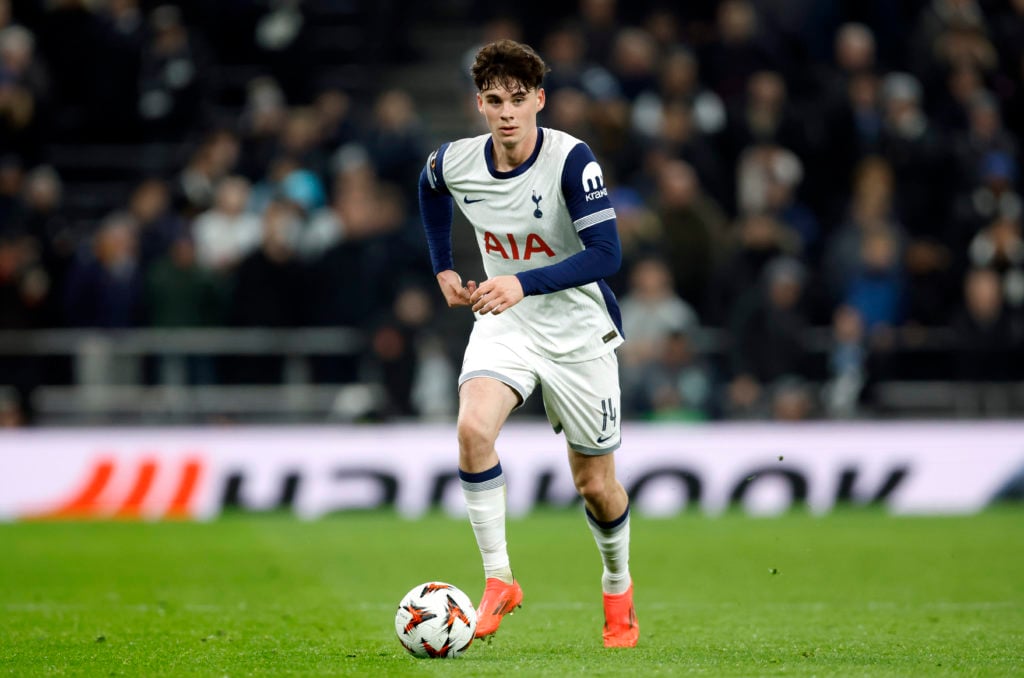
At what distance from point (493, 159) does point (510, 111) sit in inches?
13.6

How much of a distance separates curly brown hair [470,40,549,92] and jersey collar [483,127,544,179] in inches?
11.3

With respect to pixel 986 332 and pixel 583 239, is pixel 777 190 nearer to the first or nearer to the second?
pixel 986 332

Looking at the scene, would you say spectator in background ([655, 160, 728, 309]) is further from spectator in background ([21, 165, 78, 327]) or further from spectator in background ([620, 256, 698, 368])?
spectator in background ([21, 165, 78, 327])

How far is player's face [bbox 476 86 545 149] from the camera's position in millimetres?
7180

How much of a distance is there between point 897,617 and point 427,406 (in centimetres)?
818

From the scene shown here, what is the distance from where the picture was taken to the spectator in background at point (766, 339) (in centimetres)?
1596

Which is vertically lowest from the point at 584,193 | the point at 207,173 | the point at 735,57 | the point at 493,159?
the point at 584,193

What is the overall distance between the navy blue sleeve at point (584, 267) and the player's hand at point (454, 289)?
0.74 ft

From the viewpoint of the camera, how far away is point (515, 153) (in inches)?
289

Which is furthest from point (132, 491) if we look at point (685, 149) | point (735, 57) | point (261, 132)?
point (735, 57)

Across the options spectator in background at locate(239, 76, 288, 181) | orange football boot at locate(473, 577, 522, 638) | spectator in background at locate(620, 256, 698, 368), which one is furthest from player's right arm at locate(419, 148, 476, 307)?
spectator in background at locate(239, 76, 288, 181)

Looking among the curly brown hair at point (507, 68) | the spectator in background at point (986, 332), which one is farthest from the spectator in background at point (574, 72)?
the curly brown hair at point (507, 68)

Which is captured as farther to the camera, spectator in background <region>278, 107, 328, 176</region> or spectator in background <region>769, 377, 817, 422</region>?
spectator in background <region>278, 107, 328, 176</region>

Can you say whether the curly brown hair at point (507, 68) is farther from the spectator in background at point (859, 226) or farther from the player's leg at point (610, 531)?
the spectator in background at point (859, 226)
